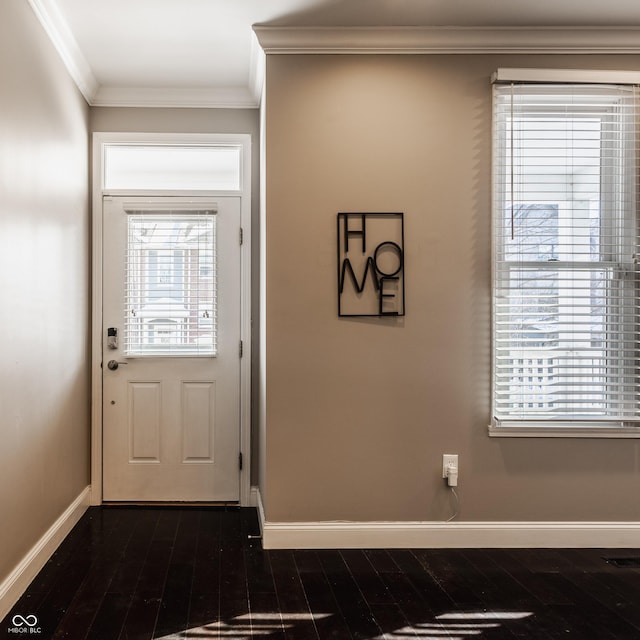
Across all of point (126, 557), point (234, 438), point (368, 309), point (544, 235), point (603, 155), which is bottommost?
point (126, 557)

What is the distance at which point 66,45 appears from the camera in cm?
319

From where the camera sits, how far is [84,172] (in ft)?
12.3

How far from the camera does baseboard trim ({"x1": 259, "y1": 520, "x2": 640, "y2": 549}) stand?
3.12m

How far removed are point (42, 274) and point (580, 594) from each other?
2772mm

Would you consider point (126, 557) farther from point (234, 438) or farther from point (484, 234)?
point (484, 234)

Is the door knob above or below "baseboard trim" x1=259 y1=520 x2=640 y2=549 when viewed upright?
above

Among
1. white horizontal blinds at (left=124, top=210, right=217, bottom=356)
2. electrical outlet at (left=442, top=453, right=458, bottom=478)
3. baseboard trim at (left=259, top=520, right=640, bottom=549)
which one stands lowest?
baseboard trim at (left=259, top=520, right=640, bottom=549)

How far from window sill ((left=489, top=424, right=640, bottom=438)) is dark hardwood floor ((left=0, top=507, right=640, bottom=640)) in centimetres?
57

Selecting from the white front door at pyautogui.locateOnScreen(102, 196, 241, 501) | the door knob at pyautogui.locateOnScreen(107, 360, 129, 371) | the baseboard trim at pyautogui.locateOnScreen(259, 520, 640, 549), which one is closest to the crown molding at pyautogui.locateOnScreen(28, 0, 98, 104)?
the white front door at pyautogui.locateOnScreen(102, 196, 241, 501)

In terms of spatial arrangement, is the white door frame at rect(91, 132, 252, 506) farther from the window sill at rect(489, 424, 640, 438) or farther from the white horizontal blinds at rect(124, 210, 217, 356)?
the window sill at rect(489, 424, 640, 438)

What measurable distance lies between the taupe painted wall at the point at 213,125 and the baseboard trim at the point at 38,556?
41.1 inches

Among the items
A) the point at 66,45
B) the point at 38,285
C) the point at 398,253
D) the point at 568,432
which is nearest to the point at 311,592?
the point at 568,432

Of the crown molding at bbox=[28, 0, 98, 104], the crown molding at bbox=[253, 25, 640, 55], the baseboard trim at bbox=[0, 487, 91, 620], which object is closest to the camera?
the baseboard trim at bbox=[0, 487, 91, 620]

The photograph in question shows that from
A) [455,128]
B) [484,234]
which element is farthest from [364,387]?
[455,128]
